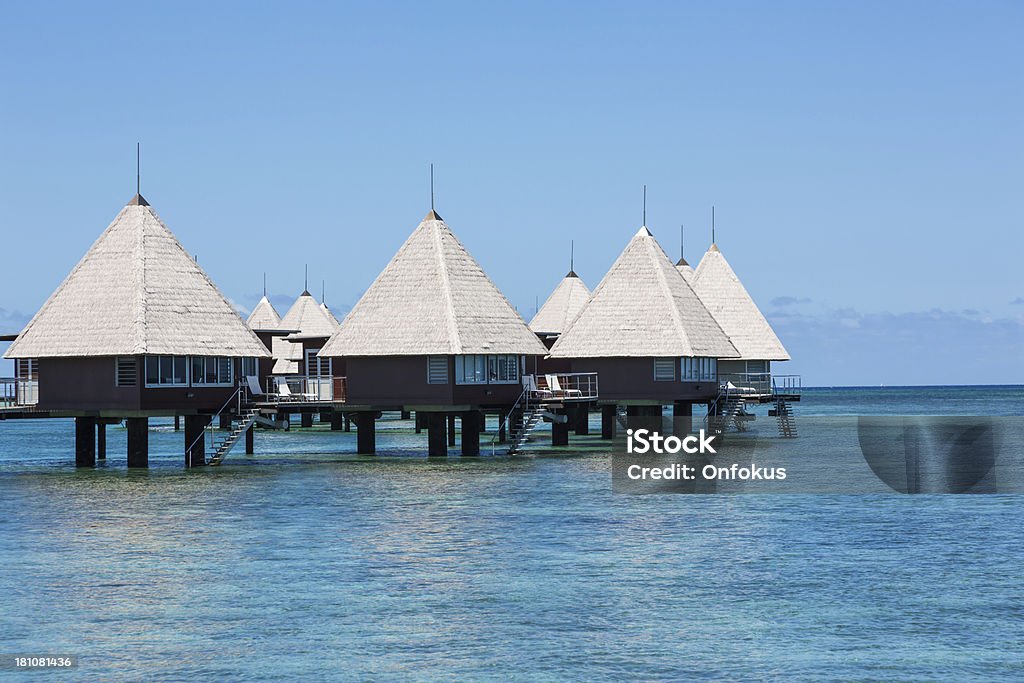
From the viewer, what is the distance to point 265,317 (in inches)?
3420

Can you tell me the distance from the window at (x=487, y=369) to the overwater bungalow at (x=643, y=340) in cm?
621

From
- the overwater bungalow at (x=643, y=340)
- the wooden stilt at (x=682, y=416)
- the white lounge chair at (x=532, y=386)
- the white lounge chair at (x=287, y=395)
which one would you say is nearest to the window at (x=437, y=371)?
the white lounge chair at (x=532, y=386)

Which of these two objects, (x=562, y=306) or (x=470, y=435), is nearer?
(x=470, y=435)

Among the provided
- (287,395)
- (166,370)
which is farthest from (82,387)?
(287,395)

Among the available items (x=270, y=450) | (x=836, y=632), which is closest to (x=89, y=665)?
(x=836, y=632)

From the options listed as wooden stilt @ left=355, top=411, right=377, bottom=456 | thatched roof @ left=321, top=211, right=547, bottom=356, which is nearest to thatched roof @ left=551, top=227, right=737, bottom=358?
thatched roof @ left=321, top=211, right=547, bottom=356

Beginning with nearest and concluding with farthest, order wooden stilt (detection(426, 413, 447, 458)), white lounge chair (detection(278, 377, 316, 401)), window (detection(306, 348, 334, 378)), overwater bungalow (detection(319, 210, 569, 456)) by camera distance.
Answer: overwater bungalow (detection(319, 210, 569, 456)) < white lounge chair (detection(278, 377, 316, 401)) < wooden stilt (detection(426, 413, 447, 458)) < window (detection(306, 348, 334, 378))

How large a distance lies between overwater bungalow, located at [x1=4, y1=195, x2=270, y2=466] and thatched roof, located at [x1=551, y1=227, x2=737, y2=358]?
1437 centimetres

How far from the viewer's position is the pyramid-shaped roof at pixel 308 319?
78.9 meters

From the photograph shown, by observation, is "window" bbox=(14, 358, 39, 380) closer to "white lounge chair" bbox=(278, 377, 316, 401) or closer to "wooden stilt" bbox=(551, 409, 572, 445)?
"white lounge chair" bbox=(278, 377, 316, 401)

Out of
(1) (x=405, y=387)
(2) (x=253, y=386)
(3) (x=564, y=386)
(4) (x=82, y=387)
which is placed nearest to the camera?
(4) (x=82, y=387)

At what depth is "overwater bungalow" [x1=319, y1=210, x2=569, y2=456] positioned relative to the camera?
161ft

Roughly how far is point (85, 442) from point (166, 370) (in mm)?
6854

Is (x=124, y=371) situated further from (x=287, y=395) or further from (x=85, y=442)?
(x=287, y=395)
